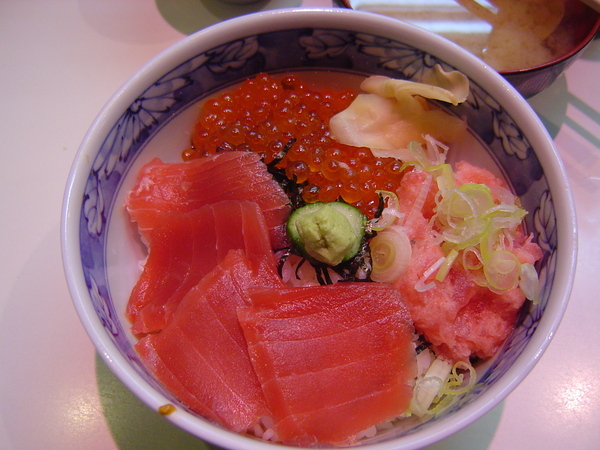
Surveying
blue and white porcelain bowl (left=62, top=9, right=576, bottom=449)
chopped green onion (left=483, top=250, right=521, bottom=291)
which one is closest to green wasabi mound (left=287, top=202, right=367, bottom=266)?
chopped green onion (left=483, top=250, right=521, bottom=291)

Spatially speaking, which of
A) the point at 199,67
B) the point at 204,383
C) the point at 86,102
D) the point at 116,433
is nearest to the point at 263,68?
the point at 199,67

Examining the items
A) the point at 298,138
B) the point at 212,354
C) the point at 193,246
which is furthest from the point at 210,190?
the point at 212,354

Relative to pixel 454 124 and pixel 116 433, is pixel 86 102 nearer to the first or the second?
pixel 116 433

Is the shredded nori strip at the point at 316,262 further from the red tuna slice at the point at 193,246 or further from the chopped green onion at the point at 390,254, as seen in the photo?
the red tuna slice at the point at 193,246

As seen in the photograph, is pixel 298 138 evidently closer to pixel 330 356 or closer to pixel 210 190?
pixel 210 190

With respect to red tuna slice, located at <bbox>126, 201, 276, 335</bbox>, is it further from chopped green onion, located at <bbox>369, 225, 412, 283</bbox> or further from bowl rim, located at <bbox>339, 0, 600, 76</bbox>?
bowl rim, located at <bbox>339, 0, 600, 76</bbox>

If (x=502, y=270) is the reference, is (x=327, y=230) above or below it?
above
